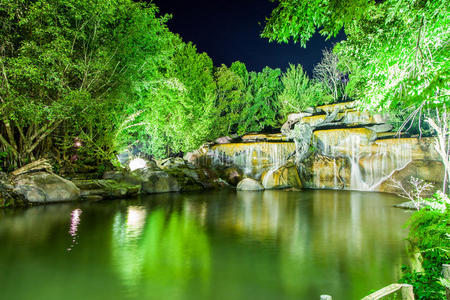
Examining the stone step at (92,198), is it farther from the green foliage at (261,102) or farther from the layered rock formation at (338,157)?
the green foliage at (261,102)

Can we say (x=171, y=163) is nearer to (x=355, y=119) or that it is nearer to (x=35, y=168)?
(x=35, y=168)

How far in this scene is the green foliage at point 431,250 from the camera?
2.89 metres

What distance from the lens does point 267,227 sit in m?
7.23

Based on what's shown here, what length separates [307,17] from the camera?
480cm

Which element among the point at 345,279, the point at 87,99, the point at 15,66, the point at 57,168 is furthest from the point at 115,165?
the point at 345,279

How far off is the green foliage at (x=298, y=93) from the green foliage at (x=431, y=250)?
79.9 ft

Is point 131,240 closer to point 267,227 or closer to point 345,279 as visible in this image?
point 267,227

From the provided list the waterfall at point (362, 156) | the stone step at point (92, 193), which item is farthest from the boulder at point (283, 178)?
the stone step at point (92, 193)

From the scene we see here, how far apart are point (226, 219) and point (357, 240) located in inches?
153

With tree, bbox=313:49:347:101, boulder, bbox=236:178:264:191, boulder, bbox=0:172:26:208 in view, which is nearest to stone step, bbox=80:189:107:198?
boulder, bbox=0:172:26:208

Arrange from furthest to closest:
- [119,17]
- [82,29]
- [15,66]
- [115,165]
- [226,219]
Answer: [115,165], [119,17], [82,29], [15,66], [226,219]

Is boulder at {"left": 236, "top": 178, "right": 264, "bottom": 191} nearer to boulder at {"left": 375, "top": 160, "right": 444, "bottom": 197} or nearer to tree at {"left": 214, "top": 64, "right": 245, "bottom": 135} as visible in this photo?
boulder at {"left": 375, "top": 160, "right": 444, "bottom": 197}

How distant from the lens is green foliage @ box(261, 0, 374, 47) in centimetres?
443

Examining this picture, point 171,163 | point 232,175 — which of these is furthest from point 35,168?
point 232,175
